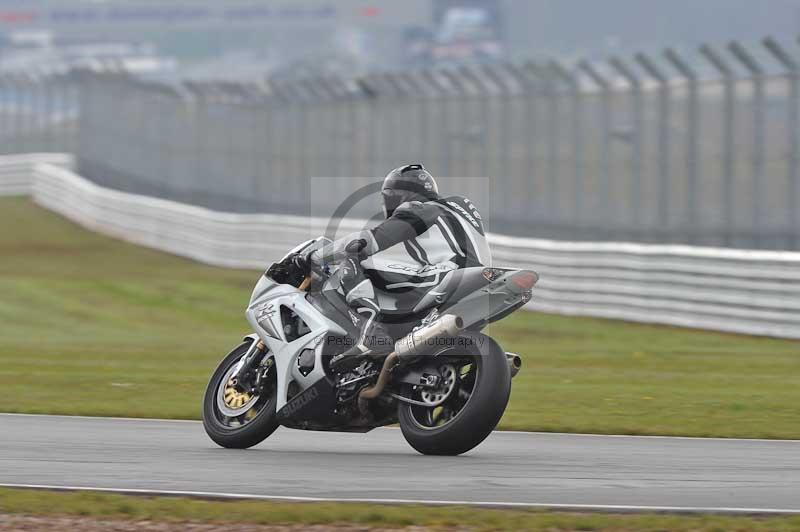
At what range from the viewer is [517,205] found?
89.7ft

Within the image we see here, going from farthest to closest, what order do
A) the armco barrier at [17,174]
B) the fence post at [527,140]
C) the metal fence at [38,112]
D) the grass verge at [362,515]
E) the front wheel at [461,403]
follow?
the metal fence at [38,112] < the armco barrier at [17,174] < the fence post at [527,140] < the front wheel at [461,403] < the grass verge at [362,515]

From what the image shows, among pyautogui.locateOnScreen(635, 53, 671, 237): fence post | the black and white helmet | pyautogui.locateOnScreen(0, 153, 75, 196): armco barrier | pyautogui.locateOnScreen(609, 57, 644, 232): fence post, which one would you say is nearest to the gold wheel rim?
the black and white helmet

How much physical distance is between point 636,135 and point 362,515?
1789cm

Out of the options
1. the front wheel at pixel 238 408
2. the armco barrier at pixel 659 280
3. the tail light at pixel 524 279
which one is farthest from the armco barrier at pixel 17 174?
the tail light at pixel 524 279

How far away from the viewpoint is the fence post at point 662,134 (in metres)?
23.3

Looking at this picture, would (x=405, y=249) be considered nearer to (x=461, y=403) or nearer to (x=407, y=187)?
(x=407, y=187)

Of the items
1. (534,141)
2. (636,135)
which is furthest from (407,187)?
(534,141)

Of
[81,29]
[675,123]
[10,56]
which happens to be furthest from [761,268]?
[81,29]

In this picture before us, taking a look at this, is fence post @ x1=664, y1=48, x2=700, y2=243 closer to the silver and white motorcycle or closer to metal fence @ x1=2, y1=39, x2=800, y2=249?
metal fence @ x1=2, y1=39, x2=800, y2=249

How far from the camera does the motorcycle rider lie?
904cm

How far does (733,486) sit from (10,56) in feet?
373

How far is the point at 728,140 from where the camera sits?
22.2m

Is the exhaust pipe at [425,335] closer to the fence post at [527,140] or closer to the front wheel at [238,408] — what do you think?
the front wheel at [238,408]

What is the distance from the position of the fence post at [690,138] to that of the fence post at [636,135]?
120 cm
